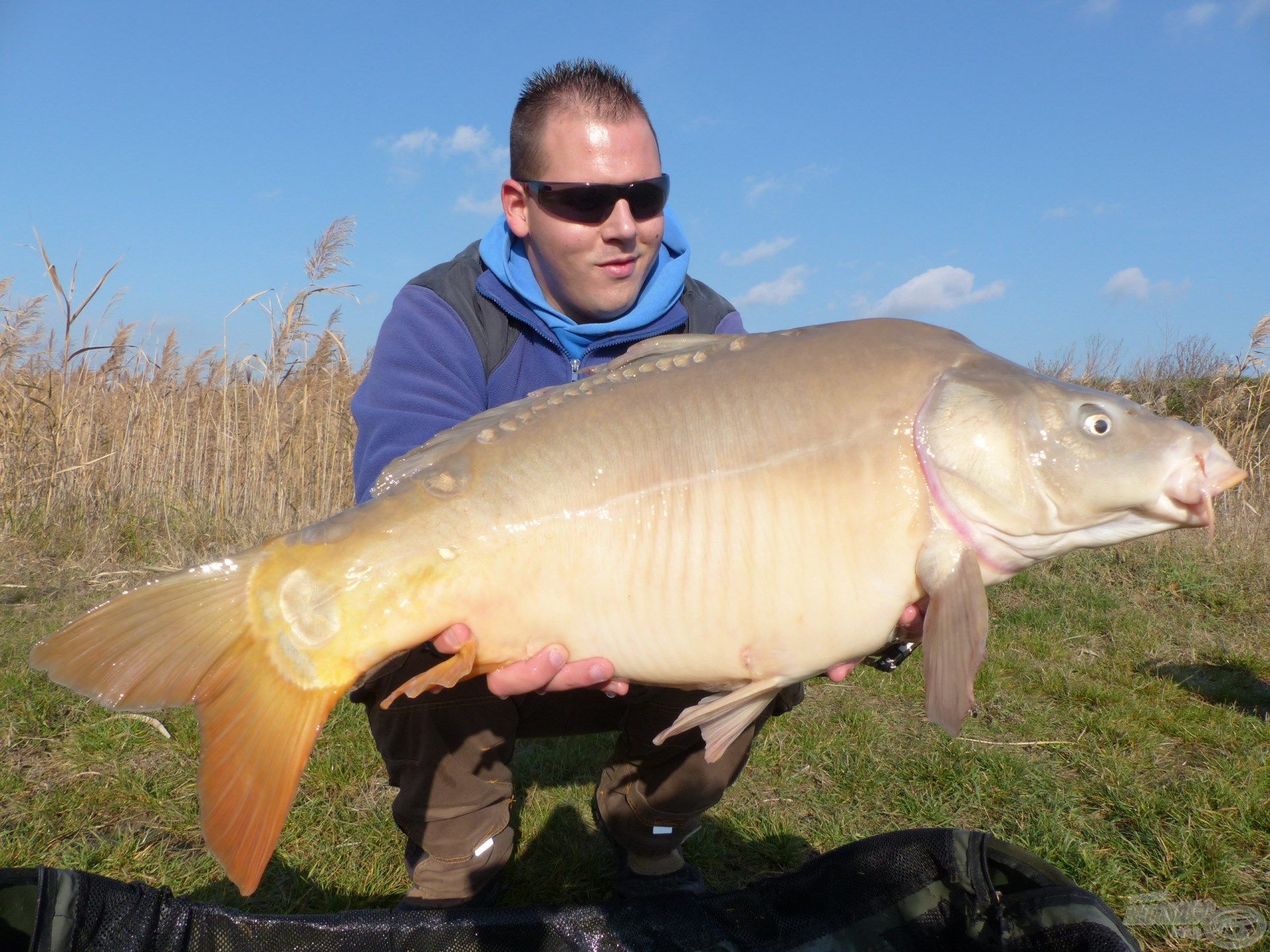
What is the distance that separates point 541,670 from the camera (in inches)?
56.1

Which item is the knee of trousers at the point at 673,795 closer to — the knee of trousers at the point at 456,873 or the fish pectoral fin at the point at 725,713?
the knee of trousers at the point at 456,873

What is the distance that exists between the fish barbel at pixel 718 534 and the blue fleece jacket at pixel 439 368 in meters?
0.50

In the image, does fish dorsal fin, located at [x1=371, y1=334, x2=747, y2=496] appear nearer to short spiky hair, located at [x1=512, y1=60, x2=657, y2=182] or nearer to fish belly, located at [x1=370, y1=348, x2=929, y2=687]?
fish belly, located at [x1=370, y1=348, x2=929, y2=687]

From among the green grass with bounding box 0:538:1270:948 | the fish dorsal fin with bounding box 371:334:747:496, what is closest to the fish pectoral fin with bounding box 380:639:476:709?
the fish dorsal fin with bounding box 371:334:747:496

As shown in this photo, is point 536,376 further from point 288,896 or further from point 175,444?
point 175,444

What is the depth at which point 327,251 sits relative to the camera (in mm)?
5746

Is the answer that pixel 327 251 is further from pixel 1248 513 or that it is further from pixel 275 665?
pixel 1248 513

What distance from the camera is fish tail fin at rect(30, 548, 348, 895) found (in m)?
1.23

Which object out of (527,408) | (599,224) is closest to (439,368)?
(599,224)

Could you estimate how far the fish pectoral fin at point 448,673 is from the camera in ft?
4.49

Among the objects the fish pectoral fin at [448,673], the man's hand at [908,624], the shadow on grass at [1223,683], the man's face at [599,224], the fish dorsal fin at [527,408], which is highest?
the man's face at [599,224]

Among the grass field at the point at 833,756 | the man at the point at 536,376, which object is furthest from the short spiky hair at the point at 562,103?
the grass field at the point at 833,756

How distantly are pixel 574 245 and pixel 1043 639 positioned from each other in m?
2.70

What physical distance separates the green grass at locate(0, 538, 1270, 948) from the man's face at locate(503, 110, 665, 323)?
1.39 meters
